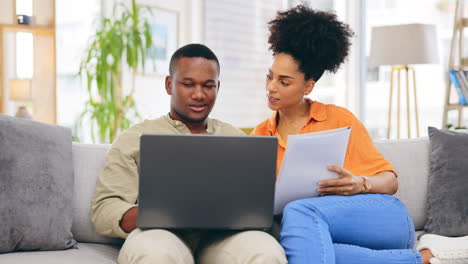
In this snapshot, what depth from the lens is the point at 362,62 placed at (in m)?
5.42

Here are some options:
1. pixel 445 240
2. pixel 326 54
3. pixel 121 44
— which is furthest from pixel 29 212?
pixel 121 44

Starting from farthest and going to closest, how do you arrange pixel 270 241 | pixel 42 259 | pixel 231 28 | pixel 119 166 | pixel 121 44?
1. pixel 231 28
2. pixel 121 44
3. pixel 119 166
4. pixel 42 259
5. pixel 270 241

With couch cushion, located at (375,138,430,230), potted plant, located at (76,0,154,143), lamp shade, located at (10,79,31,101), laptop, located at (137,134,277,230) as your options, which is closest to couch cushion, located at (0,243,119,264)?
laptop, located at (137,134,277,230)

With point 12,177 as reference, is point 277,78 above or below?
above

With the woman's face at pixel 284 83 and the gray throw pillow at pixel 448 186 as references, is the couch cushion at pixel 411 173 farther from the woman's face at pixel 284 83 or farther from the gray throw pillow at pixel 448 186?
the woman's face at pixel 284 83

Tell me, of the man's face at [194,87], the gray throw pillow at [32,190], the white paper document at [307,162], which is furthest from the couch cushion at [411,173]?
the gray throw pillow at [32,190]

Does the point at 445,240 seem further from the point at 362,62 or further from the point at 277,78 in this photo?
the point at 362,62

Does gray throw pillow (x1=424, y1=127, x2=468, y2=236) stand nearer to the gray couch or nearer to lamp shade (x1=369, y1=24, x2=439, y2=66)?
the gray couch

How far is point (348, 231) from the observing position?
1484mm

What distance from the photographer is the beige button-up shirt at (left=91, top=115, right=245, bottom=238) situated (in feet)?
5.03

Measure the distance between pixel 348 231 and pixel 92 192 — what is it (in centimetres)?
83

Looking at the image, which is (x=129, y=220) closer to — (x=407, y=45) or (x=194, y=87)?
(x=194, y=87)

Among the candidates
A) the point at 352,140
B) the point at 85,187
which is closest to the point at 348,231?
the point at 352,140

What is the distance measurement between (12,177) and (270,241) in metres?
0.76
